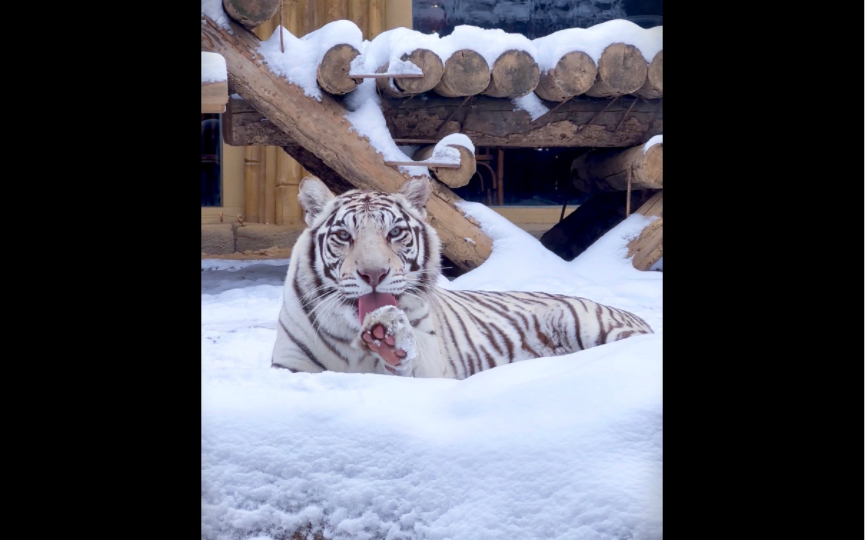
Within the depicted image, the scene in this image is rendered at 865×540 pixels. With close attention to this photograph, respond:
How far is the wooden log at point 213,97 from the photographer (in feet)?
5.63

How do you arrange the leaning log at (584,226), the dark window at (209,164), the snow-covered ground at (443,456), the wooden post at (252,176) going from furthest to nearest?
1. the wooden post at (252,176)
2. the leaning log at (584,226)
3. the dark window at (209,164)
4. the snow-covered ground at (443,456)

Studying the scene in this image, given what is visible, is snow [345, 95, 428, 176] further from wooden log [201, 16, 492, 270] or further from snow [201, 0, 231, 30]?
snow [201, 0, 231, 30]

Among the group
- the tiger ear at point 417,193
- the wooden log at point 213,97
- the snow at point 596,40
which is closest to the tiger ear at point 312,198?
the tiger ear at point 417,193

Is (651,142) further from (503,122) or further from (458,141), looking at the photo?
(458,141)

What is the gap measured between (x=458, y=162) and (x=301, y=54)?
2.31ft

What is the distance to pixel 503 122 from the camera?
2.70 metres

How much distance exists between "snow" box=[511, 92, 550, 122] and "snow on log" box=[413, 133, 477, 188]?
31 cm

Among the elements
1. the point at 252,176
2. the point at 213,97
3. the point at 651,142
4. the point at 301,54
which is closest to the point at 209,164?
the point at 213,97

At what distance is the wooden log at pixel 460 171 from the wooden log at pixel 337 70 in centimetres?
41

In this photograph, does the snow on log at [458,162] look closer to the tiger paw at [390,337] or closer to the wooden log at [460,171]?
the wooden log at [460,171]

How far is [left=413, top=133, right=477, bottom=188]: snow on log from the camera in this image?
8.11 feet
